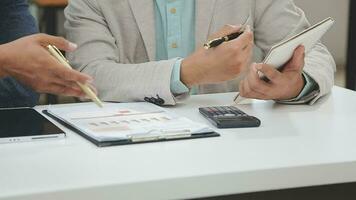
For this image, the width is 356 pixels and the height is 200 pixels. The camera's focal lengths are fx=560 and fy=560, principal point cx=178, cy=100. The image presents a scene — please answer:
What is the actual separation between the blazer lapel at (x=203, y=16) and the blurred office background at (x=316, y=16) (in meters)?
1.99

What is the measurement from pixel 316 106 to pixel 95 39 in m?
0.53

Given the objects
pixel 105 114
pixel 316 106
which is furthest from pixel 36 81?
pixel 316 106

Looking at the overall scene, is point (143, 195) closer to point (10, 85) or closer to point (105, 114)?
point (105, 114)

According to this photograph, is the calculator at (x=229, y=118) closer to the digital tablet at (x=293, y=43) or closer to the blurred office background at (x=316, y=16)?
the digital tablet at (x=293, y=43)

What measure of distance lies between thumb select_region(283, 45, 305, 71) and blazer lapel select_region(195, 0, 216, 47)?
29 cm

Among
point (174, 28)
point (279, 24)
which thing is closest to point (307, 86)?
point (279, 24)

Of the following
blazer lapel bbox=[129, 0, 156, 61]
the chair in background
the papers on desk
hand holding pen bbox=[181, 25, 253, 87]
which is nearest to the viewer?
the papers on desk

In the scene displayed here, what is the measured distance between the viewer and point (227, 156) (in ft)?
2.58

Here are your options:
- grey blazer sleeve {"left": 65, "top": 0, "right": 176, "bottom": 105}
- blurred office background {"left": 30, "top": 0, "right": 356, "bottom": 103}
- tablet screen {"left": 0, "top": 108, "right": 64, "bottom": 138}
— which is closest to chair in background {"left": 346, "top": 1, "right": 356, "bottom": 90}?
blurred office background {"left": 30, "top": 0, "right": 356, "bottom": 103}

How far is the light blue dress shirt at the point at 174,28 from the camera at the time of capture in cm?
137

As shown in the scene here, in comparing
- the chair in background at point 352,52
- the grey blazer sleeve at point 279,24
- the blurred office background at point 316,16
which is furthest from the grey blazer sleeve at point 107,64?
the blurred office background at point 316,16

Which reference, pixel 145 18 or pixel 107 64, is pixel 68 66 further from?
pixel 145 18

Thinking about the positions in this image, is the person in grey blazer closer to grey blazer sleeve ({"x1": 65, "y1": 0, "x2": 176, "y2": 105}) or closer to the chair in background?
grey blazer sleeve ({"x1": 65, "y1": 0, "x2": 176, "y2": 105})

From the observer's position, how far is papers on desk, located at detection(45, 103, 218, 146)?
0.86 m
